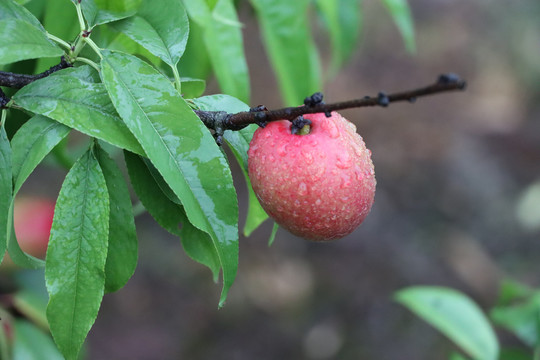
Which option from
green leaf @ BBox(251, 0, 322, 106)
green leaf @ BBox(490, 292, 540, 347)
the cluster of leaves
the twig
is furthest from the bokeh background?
the twig

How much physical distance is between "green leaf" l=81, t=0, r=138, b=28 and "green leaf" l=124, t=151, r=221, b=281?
14 centimetres

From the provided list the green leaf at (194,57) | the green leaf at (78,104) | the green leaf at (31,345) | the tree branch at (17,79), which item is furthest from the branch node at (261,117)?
the green leaf at (31,345)

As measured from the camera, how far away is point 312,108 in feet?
1.60

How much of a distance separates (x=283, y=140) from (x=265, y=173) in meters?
0.03

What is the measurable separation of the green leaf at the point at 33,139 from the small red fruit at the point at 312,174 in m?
0.17

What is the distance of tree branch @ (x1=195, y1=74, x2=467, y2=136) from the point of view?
39 centimetres

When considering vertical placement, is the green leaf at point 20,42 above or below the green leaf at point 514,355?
above

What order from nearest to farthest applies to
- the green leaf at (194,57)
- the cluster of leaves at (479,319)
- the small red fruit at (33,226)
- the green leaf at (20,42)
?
1. the green leaf at (20,42)
2. the green leaf at (194,57)
3. the cluster of leaves at (479,319)
4. the small red fruit at (33,226)

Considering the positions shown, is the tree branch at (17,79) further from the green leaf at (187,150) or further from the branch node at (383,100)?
the branch node at (383,100)

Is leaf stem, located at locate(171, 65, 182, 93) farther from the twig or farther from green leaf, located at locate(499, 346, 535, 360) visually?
green leaf, located at locate(499, 346, 535, 360)

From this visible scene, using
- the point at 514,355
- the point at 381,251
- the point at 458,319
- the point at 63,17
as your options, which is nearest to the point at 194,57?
the point at 63,17

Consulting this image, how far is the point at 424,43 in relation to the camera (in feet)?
12.8

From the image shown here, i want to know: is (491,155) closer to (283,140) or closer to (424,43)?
(424,43)

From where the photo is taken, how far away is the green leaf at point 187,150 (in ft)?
1.70
